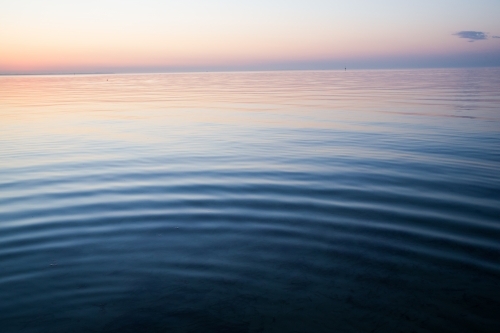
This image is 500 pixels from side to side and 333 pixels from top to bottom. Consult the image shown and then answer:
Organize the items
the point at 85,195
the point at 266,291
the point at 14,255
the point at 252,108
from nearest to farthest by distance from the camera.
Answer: the point at 266,291, the point at 14,255, the point at 85,195, the point at 252,108

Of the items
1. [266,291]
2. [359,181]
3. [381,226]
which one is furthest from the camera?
[359,181]

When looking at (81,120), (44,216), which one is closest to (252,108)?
(81,120)

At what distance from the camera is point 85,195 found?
8477mm

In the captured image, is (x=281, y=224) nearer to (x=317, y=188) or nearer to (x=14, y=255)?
(x=317, y=188)

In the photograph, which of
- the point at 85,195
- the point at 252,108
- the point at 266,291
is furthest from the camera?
the point at 252,108

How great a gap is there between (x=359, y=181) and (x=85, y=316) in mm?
6558

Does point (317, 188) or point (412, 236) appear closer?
point (412, 236)

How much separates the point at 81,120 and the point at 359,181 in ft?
56.3

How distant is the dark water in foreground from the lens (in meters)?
4.16

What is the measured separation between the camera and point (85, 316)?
161 inches

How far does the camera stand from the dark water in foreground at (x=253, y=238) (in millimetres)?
4160

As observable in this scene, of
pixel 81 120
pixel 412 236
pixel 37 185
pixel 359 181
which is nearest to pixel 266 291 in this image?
pixel 412 236

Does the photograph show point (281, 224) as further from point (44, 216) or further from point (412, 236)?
point (44, 216)

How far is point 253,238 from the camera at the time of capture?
6.09m
